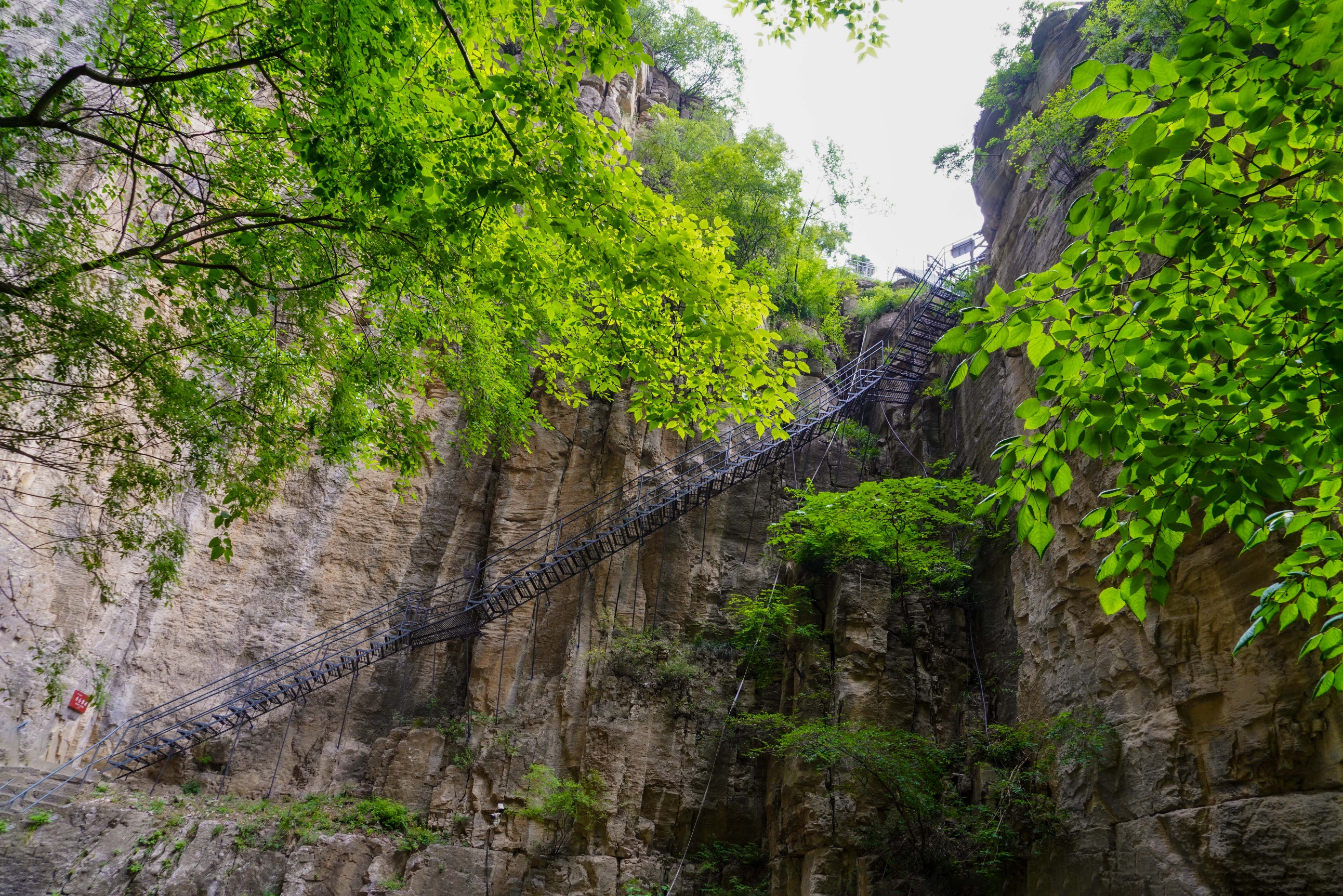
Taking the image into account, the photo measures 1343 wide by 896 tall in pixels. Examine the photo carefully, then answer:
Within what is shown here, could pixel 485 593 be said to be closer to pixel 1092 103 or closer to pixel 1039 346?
pixel 1039 346

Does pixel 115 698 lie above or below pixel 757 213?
below

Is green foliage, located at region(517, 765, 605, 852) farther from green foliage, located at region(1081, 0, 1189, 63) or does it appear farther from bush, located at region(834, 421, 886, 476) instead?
green foliage, located at region(1081, 0, 1189, 63)

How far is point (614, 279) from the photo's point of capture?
5.62 metres

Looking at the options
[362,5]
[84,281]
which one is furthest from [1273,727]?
[84,281]

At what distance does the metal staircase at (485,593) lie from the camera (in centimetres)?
1329

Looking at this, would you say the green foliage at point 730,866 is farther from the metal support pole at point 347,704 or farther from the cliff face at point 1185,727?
the metal support pole at point 347,704

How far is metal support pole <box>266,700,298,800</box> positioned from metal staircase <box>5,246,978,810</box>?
0.25 meters

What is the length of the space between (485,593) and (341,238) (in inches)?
347

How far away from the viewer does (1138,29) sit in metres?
10.7

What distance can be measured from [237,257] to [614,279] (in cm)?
303

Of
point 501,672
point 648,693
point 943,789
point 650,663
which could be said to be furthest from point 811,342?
point 943,789

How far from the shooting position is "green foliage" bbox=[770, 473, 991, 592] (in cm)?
1215

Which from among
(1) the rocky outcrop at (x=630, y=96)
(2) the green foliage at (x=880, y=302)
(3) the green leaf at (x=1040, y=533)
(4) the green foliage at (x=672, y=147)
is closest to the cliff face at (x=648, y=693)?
(2) the green foliage at (x=880, y=302)

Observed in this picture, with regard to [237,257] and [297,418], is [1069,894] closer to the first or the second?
[297,418]
